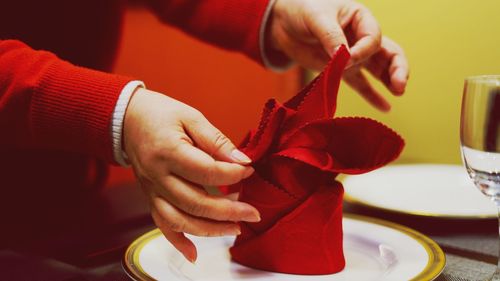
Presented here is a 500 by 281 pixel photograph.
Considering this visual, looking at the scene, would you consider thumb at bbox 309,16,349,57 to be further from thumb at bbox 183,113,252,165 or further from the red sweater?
thumb at bbox 183,113,252,165

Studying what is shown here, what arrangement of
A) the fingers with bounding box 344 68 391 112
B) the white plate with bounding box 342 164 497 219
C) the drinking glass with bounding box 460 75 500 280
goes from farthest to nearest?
1. the fingers with bounding box 344 68 391 112
2. the white plate with bounding box 342 164 497 219
3. the drinking glass with bounding box 460 75 500 280

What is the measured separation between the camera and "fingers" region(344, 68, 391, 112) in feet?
3.07

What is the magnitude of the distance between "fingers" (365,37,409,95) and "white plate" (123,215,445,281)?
223 mm

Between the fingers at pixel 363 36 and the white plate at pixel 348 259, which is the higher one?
the fingers at pixel 363 36

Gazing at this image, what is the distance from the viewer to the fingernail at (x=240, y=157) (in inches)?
20.9

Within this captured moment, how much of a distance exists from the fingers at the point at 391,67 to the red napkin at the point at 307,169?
273mm

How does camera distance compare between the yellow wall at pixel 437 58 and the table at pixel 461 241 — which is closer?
the table at pixel 461 241

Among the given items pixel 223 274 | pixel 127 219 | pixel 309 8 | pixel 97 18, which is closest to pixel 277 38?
pixel 309 8

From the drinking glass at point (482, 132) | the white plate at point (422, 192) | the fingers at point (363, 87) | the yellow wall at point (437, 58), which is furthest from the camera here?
the yellow wall at point (437, 58)

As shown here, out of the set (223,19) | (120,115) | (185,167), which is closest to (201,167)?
(185,167)

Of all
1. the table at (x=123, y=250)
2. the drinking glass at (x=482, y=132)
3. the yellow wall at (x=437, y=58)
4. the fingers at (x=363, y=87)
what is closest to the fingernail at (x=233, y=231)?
the table at (x=123, y=250)

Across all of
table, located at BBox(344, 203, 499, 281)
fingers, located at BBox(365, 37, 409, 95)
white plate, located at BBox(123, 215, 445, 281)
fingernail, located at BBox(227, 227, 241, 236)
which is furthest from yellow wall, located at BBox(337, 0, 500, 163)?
fingernail, located at BBox(227, 227, 241, 236)

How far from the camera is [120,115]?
592 mm

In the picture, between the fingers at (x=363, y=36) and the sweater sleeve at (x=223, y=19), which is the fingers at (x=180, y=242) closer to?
the fingers at (x=363, y=36)
